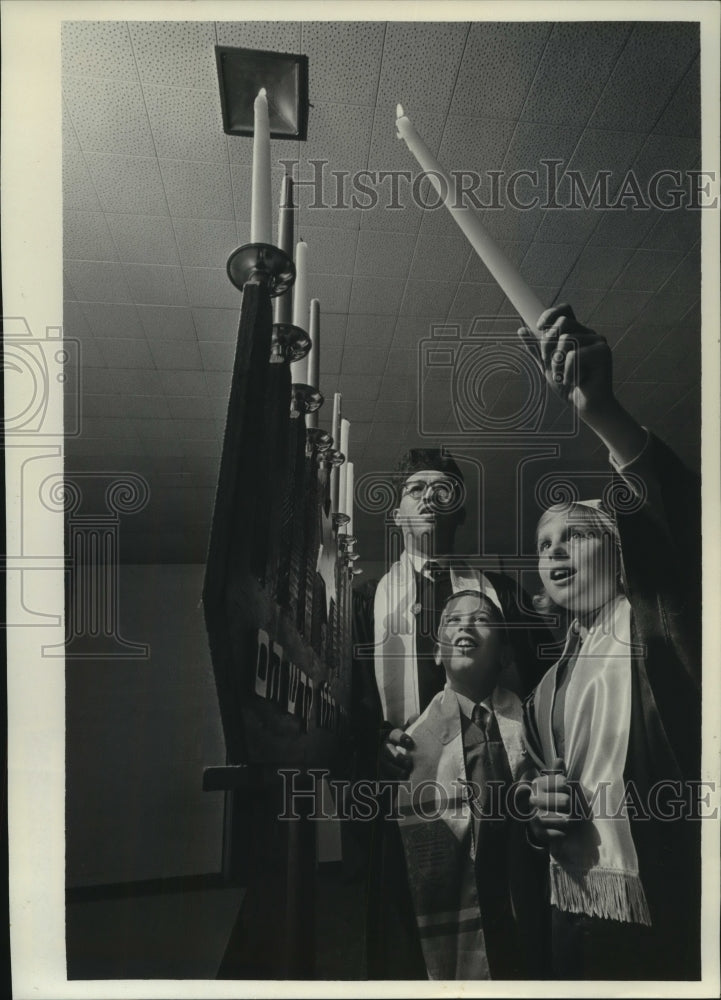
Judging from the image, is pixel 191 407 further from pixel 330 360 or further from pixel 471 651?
pixel 471 651

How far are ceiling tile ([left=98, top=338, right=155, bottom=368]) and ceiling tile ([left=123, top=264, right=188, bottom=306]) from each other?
0.24ft

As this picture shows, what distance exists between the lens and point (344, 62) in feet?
4.14

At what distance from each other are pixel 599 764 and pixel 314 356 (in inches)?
33.3

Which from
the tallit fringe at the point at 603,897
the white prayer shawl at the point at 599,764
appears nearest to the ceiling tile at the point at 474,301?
the white prayer shawl at the point at 599,764

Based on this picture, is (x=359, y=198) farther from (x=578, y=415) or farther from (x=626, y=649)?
(x=626, y=649)

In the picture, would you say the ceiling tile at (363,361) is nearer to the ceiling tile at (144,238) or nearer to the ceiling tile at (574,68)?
the ceiling tile at (144,238)

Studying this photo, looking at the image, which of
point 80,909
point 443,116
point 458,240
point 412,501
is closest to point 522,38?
point 443,116

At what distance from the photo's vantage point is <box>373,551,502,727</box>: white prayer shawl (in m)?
1.34

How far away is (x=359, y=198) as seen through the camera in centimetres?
132

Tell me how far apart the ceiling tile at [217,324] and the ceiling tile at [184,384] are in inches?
2.6

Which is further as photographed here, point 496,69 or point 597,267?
point 597,267

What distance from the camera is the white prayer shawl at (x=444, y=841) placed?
133cm

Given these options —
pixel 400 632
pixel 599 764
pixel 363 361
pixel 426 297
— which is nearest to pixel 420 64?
pixel 426 297

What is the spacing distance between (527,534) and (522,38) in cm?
81
